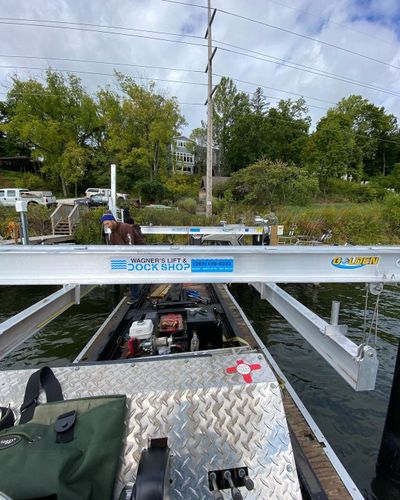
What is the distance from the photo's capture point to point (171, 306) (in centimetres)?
411

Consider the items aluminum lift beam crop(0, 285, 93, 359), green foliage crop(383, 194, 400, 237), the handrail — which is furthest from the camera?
green foliage crop(383, 194, 400, 237)

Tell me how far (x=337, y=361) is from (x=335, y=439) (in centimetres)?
254

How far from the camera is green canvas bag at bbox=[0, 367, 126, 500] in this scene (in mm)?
936

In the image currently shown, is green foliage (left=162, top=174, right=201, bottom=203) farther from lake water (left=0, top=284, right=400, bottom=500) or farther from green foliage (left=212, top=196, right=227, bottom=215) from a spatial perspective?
lake water (left=0, top=284, right=400, bottom=500)

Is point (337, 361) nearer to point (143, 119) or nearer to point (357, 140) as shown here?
point (143, 119)

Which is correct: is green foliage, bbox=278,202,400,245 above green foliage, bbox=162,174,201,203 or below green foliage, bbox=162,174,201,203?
below

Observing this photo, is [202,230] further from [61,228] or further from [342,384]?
[61,228]

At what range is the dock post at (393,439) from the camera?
2.49m

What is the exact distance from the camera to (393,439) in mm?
2559

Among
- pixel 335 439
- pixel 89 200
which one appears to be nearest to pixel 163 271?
pixel 335 439

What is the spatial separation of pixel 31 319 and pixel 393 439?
11.4 feet

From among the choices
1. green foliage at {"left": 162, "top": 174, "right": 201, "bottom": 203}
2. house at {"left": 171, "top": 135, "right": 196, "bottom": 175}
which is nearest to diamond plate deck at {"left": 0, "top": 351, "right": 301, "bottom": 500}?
green foliage at {"left": 162, "top": 174, "right": 201, "bottom": 203}

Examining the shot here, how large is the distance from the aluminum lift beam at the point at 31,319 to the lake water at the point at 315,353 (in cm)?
311

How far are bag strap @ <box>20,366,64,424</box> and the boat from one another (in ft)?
0.31
